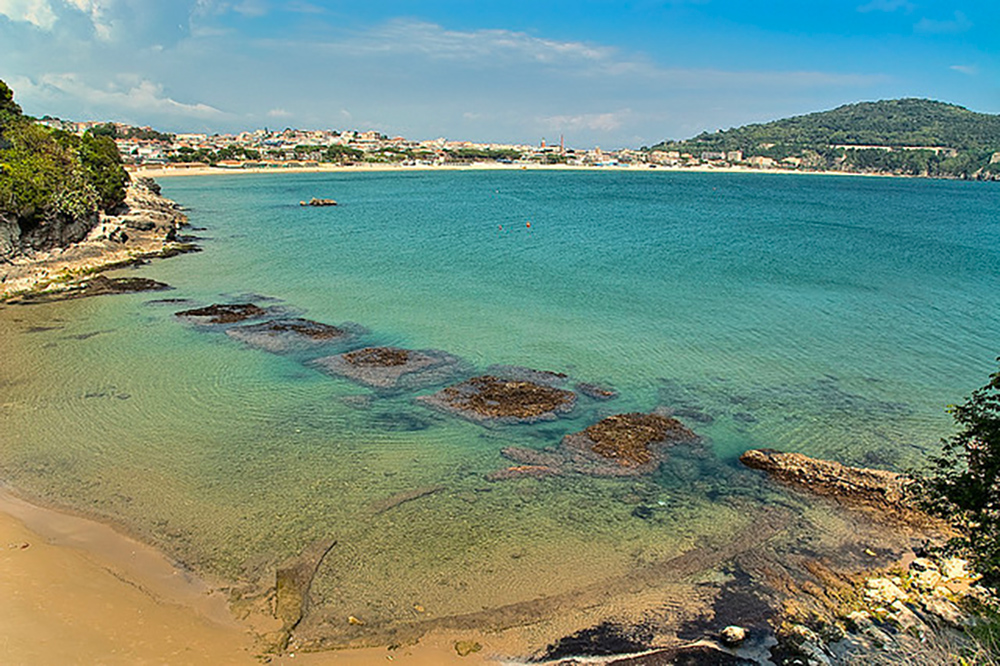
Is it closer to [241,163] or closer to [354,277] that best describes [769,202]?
Answer: [354,277]

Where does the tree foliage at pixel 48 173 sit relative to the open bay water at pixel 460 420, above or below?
above

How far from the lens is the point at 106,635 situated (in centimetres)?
873

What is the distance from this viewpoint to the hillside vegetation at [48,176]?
32.1 m

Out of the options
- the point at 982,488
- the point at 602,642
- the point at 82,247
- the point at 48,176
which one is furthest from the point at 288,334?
the point at 48,176

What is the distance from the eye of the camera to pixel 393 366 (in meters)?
20.0

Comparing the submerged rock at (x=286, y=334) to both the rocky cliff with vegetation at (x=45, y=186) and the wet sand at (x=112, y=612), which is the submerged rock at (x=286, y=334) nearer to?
the wet sand at (x=112, y=612)

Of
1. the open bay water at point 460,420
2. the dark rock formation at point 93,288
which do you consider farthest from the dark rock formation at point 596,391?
the dark rock formation at point 93,288

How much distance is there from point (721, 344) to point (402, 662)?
18.0 metres

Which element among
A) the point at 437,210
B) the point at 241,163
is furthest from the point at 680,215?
the point at 241,163

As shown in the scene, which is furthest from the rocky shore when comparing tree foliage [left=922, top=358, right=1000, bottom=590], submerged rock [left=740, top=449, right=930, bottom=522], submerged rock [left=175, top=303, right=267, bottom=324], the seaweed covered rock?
tree foliage [left=922, top=358, right=1000, bottom=590]

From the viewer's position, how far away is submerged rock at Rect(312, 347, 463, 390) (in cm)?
1880

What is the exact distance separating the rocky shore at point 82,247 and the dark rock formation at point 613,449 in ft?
85.7

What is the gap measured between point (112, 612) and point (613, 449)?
10071mm

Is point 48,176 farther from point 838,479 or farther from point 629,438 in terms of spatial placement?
point 838,479
